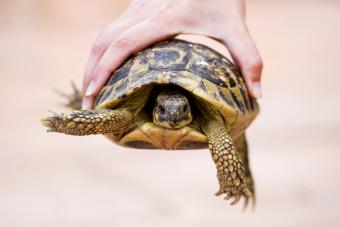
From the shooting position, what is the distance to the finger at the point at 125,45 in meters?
2.63

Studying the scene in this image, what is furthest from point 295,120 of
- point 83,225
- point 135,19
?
point 135,19

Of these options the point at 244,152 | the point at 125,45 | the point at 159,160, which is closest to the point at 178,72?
the point at 125,45

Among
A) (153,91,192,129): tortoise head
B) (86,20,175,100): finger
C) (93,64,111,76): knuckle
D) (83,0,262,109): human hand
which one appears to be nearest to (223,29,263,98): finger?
(83,0,262,109): human hand

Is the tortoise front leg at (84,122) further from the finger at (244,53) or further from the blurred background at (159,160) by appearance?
the blurred background at (159,160)

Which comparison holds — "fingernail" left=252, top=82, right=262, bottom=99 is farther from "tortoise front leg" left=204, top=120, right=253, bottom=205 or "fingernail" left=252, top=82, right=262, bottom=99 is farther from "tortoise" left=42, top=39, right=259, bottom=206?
"tortoise front leg" left=204, top=120, right=253, bottom=205

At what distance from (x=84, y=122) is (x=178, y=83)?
392mm

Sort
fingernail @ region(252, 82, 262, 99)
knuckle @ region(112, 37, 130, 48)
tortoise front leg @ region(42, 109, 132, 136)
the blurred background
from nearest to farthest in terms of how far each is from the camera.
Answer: tortoise front leg @ region(42, 109, 132, 136)
knuckle @ region(112, 37, 130, 48)
fingernail @ region(252, 82, 262, 99)
the blurred background

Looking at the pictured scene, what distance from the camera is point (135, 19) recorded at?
282 centimetres

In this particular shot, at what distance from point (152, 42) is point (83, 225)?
2014mm

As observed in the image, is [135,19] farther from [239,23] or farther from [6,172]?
[6,172]

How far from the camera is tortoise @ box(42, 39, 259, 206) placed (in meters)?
2.40

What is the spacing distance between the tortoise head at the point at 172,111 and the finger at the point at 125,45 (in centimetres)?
29

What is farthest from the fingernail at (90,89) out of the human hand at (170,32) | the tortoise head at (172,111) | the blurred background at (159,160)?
the blurred background at (159,160)

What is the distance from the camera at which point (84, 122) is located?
238 centimetres
